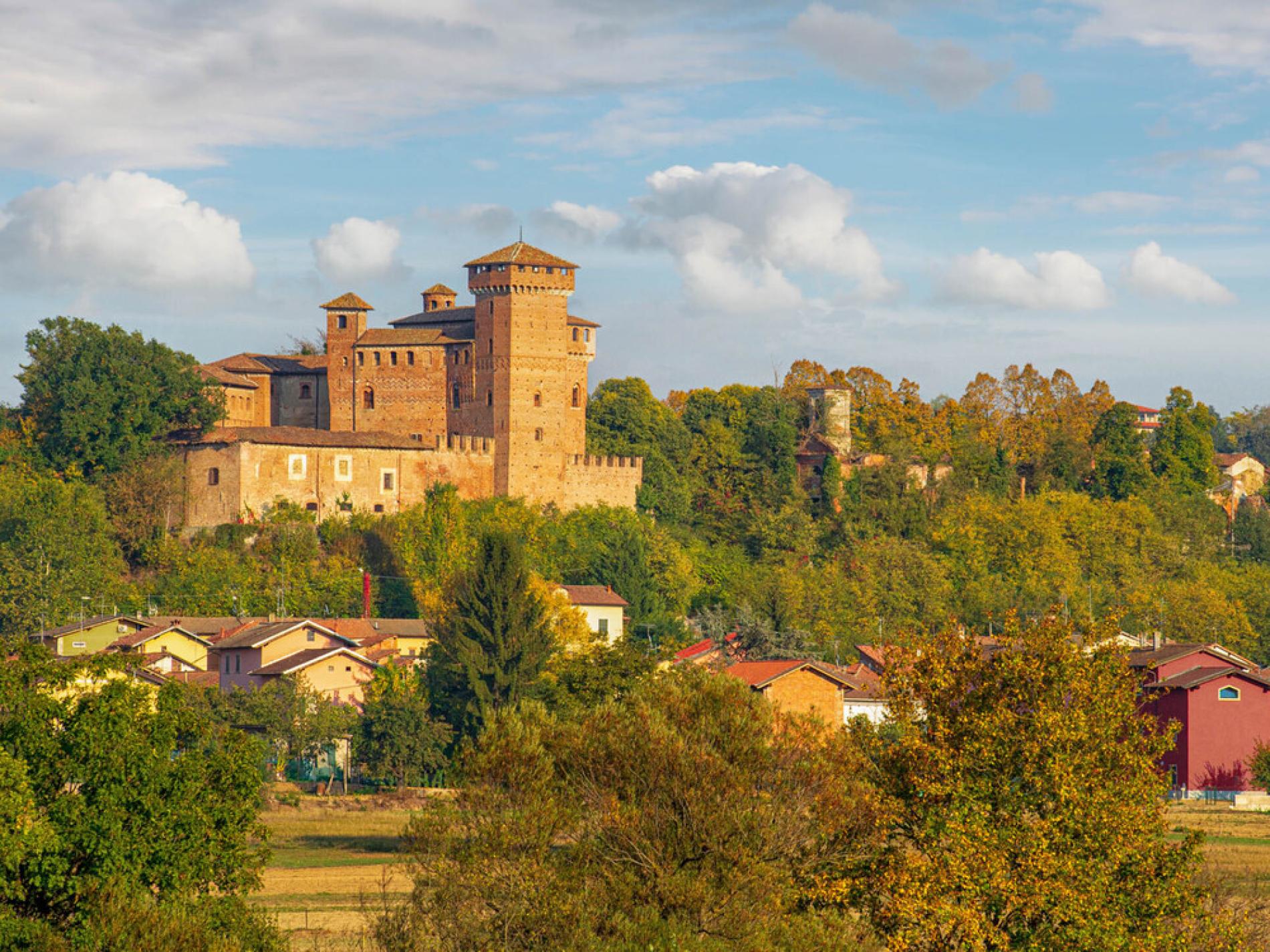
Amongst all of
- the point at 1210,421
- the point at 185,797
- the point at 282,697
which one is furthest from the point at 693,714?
the point at 1210,421

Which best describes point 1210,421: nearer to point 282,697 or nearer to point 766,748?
point 282,697

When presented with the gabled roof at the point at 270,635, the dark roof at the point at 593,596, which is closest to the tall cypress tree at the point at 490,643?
the gabled roof at the point at 270,635

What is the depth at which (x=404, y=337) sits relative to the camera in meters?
80.5

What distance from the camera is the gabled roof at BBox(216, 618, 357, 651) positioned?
205ft

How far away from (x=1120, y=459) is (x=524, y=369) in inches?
1224

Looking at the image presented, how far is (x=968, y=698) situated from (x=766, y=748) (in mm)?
4536

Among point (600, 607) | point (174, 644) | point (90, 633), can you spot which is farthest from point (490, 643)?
point (90, 633)

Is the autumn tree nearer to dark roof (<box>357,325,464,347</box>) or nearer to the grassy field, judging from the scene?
the grassy field

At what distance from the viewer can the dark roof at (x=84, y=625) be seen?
66.4m

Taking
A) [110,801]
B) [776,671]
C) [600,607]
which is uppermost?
[110,801]

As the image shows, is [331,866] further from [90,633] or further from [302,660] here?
[90,633]

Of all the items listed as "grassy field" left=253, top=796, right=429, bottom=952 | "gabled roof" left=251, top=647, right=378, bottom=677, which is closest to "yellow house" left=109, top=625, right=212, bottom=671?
"gabled roof" left=251, top=647, right=378, bottom=677

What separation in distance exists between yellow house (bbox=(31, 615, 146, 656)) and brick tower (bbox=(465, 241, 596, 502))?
16.2 m

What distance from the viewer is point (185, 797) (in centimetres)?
2203
